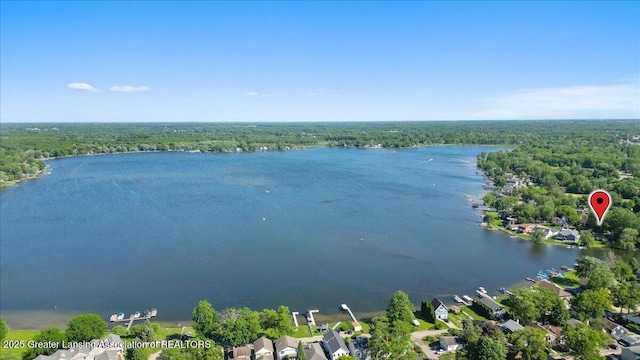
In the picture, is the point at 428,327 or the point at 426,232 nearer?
the point at 428,327

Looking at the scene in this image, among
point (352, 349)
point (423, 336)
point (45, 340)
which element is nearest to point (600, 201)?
point (423, 336)

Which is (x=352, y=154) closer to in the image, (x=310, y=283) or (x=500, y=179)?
(x=500, y=179)

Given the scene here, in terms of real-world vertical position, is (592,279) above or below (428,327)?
above

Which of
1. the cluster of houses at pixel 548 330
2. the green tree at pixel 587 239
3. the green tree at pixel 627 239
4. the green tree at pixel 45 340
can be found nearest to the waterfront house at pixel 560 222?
the green tree at pixel 587 239

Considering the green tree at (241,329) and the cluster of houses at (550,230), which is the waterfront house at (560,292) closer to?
the cluster of houses at (550,230)

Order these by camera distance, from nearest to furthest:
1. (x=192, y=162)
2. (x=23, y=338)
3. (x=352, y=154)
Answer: (x=23, y=338) → (x=192, y=162) → (x=352, y=154)

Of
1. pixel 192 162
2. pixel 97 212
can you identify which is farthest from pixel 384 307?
pixel 192 162
